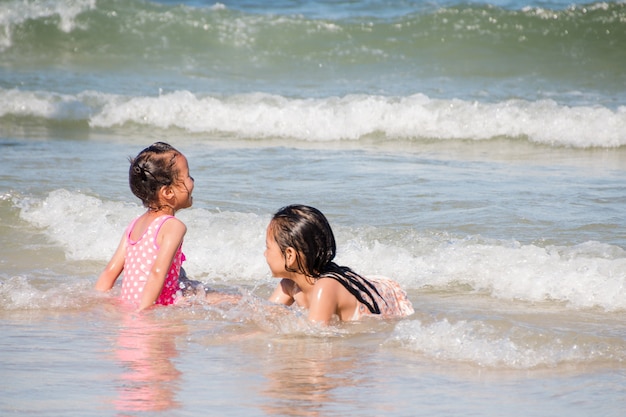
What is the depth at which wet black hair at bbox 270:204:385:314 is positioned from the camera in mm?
4609

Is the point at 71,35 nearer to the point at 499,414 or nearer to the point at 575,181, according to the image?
the point at 575,181

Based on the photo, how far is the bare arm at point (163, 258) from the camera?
4844 mm

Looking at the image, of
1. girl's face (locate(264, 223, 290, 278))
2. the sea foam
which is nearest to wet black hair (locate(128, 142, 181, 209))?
girl's face (locate(264, 223, 290, 278))

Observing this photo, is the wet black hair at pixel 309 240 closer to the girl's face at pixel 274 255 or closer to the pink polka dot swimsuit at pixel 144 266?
the girl's face at pixel 274 255

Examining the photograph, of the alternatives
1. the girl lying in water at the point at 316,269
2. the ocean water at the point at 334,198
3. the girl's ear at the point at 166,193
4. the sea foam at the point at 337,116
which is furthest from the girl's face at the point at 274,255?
the sea foam at the point at 337,116

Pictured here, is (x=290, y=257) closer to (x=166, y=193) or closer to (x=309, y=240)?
(x=309, y=240)

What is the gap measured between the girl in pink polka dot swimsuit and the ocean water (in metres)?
0.17

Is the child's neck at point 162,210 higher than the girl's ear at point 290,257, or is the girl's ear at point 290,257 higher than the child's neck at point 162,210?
the child's neck at point 162,210

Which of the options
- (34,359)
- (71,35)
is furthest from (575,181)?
(71,35)

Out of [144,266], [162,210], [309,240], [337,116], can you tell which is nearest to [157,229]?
[162,210]

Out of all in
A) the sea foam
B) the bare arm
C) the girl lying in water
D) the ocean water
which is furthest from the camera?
the sea foam

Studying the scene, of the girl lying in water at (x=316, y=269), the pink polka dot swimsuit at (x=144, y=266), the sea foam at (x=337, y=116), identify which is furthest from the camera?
the sea foam at (x=337, y=116)

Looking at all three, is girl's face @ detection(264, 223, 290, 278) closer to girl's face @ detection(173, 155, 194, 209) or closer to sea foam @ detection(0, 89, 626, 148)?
girl's face @ detection(173, 155, 194, 209)

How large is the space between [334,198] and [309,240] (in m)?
2.99
